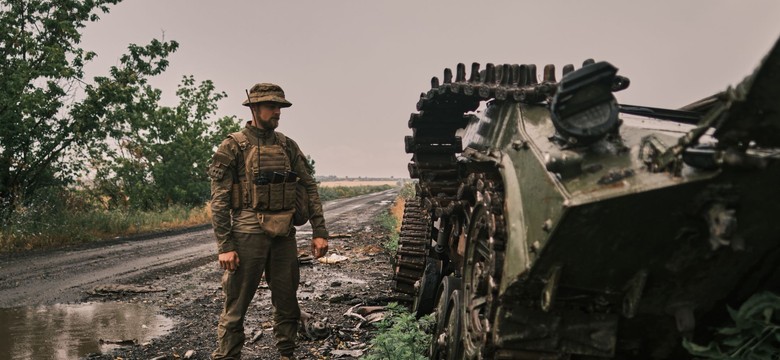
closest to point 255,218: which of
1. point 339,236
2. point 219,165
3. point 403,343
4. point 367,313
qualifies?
point 219,165

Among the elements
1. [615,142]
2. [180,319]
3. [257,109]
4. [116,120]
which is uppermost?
[116,120]

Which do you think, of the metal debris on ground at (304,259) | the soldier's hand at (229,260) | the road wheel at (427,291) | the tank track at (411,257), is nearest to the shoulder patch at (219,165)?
the soldier's hand at (229,260)

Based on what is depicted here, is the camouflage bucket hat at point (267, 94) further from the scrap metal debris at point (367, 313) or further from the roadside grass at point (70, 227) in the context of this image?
the roadside grass at point (70, 227)

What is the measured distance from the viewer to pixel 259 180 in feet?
15.8

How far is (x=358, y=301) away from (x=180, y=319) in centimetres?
208

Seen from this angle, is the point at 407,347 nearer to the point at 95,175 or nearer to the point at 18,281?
the point at 18,281

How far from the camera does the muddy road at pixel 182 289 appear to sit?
18.8 ft

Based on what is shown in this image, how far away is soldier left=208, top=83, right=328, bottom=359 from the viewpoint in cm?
468

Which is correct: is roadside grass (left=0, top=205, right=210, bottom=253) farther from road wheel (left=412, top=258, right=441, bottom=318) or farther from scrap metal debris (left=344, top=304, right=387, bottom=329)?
road wheel (left=412, top=258, right=441, bottom=318)

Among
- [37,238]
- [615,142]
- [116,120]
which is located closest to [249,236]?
[615,142]

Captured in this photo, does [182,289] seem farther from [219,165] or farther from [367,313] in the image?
[219,165]

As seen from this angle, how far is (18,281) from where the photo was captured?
9.16 metres

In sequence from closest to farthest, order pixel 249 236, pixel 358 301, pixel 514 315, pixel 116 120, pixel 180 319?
pixel 514 315 → pixel 249 236 → pixel 180 319 → pixel 358 301 → pixel 116 120

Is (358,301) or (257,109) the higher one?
(257,109)
